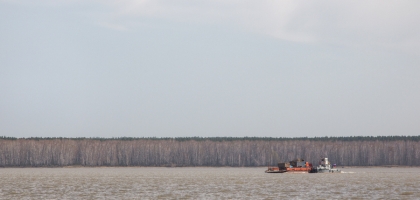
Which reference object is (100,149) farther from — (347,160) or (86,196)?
(86,196)

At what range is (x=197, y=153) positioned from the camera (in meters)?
196

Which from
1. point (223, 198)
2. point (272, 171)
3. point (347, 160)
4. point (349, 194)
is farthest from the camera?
point (347, 160)

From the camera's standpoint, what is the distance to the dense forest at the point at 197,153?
18625cm

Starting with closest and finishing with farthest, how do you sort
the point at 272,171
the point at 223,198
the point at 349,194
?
the point at 223,198
the point at 349,194
the point at 272,171

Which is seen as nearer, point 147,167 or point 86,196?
point 86,196

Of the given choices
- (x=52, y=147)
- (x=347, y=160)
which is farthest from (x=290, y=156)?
(x=52, y=147)

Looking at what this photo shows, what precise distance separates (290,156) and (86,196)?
452 feet

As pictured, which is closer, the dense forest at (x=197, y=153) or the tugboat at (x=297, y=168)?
the tugboat at (x=297, y=168)

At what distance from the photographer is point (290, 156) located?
7594 inches

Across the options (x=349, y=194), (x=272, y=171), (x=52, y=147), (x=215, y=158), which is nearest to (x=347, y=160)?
(x=215, y=158)

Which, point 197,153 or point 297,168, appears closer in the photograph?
point 297,168

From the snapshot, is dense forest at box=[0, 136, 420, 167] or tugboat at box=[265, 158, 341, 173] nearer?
tugboat at box=[265, 158, 341, 173]

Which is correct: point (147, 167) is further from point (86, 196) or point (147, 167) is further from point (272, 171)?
point (86, 196)

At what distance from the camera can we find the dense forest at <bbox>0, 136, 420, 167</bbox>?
186250 millimetres
